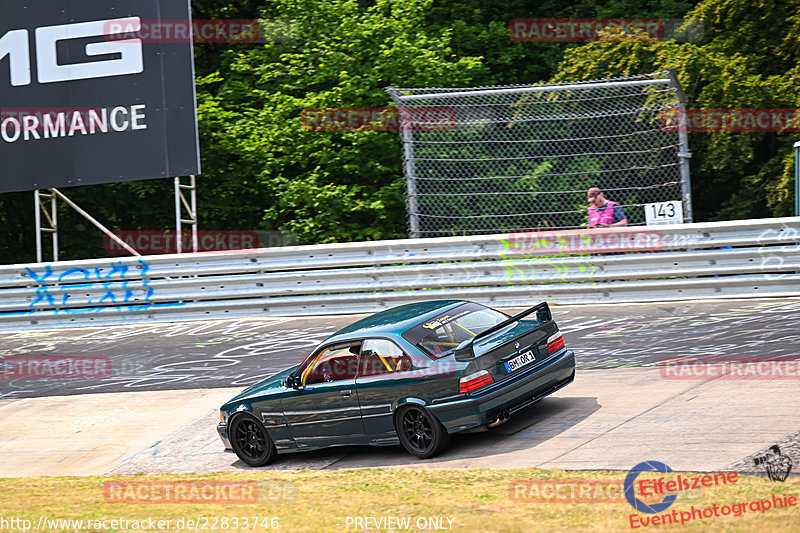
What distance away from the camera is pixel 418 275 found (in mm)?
14828

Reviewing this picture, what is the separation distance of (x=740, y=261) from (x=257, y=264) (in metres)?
7.46

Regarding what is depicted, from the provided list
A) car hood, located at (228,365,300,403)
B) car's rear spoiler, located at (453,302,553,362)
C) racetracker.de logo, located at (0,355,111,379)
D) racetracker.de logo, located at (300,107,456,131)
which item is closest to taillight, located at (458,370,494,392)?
car's rear spoiler, located at (453,302,553,362)

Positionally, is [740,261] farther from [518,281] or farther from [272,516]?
[272,516]

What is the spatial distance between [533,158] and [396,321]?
5.87 metres

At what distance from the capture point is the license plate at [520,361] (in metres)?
8.55

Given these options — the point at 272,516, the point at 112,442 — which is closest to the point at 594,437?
the point at 272,516

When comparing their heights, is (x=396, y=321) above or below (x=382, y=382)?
above

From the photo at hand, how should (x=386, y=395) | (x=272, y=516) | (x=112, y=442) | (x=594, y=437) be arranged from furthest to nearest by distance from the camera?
(x=112, y=442) < (x=386, y=395) < (x=594, y=437) < (x=272, y=516)

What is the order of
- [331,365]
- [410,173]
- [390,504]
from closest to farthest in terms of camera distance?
[390,504], [331,365], [410,173]

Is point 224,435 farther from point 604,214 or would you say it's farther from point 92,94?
point 92,94

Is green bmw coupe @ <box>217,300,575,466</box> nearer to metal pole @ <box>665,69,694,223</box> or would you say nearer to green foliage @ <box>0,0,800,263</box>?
metal pole @ <box>665,69,694,223</box>

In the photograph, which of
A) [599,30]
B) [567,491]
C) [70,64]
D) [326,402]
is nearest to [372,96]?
[599,30]

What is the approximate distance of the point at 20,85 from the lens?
1822 centimetres

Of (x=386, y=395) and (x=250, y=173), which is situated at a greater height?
(x=250, y=173)
